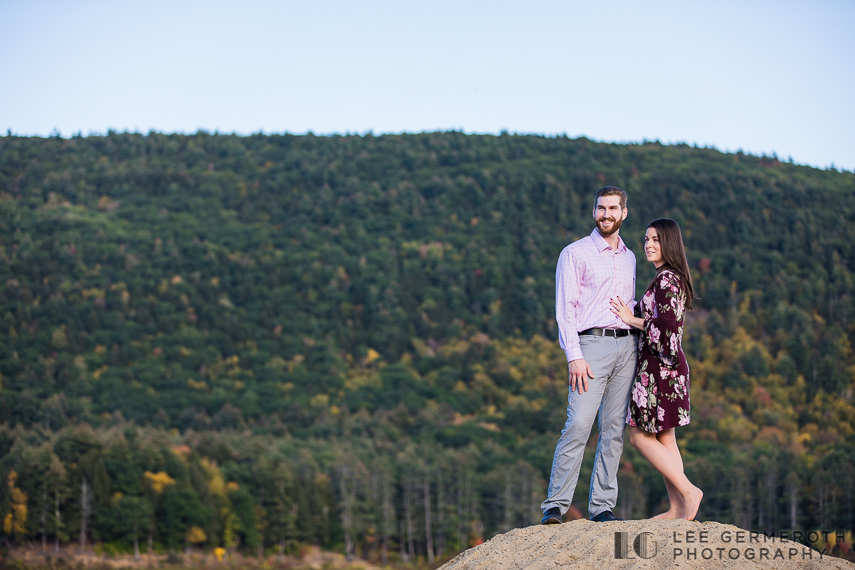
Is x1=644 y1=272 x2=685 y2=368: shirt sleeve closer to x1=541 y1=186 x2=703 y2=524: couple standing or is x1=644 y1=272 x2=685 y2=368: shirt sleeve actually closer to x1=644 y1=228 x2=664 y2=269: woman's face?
x1=541 y1=186 x2=703 y2=524: couple standing

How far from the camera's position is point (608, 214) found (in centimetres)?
696

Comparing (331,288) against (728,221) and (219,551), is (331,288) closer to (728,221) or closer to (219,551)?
(728,221)

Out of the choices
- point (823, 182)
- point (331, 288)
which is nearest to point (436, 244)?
point (331, 288)

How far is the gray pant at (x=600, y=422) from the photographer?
6805mm

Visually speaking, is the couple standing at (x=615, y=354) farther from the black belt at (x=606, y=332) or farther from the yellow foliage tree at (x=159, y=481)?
the yellow foliage tree at (x=159, y=481)

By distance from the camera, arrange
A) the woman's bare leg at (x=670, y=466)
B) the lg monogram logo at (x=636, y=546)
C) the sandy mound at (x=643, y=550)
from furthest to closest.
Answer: the woman's bare leg at (x=670, y=466), the lg monogram logo at (x=636, y=546), the sandy mound at (x=643, y=550)

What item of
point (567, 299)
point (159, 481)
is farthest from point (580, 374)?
point (159, 481)

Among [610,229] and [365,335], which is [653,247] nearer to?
[610,229]

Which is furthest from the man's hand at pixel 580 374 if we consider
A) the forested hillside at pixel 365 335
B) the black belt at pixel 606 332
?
the forested hillside at pixel 365 335

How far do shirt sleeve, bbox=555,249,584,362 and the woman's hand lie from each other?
300 millimetres

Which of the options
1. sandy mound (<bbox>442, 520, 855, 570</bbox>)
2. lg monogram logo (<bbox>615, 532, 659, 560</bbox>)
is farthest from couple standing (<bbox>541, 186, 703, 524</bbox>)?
lg monogram logo (<bbox>615, 532, 659, 560</bbox>)

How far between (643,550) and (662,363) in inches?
60.9

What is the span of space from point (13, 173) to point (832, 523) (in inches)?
5830

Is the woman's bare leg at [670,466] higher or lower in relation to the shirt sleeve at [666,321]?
lower
